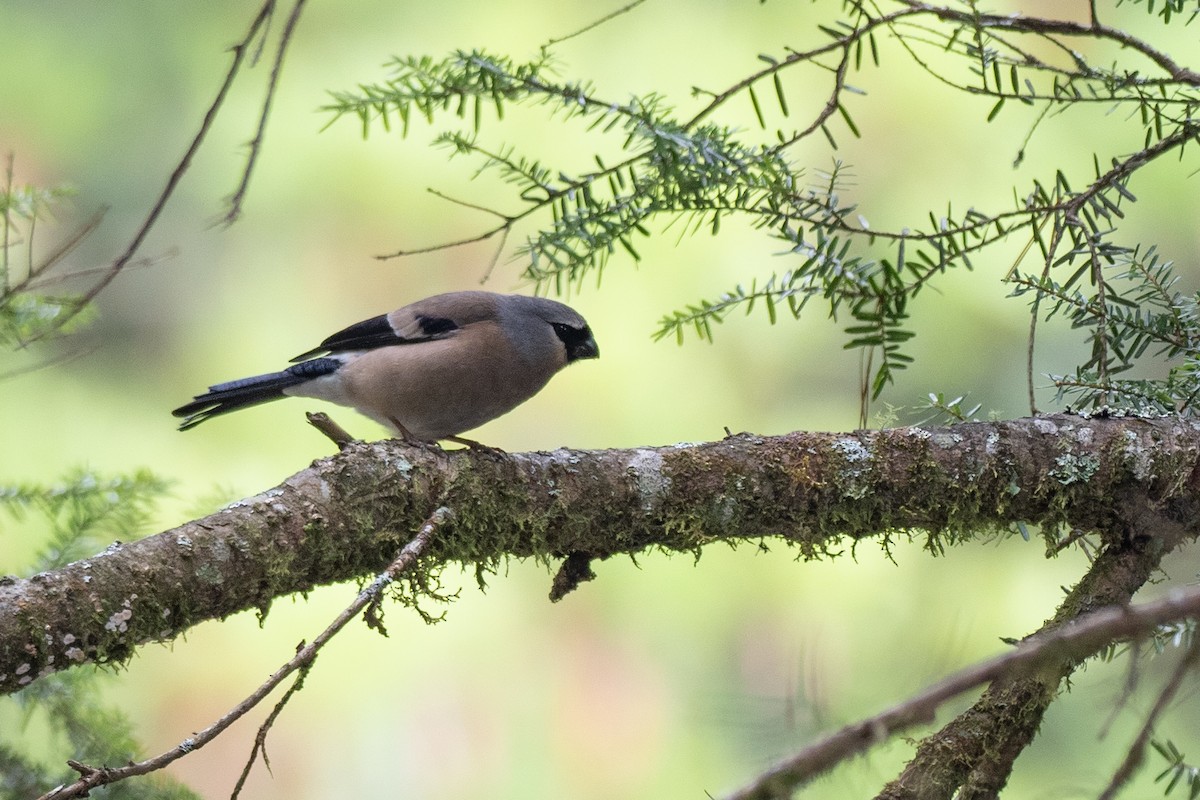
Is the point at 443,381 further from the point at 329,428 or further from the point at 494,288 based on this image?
the point at 494,288

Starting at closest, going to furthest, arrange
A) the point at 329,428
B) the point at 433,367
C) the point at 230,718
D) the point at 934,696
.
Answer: the point at 934,696 → the point at 230,718 → the point at 329,428 → the point at 433,367

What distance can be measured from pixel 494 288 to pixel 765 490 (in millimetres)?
2971

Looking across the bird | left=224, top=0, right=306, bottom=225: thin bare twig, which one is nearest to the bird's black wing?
the bird

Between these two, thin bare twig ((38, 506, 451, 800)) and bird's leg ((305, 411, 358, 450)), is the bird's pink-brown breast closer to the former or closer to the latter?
bird's leg ((305, 411, 358, 450))

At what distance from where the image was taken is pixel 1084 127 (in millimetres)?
4027

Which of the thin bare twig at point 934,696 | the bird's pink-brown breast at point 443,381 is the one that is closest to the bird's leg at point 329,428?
the bird's pink-brown breast at point 443,381

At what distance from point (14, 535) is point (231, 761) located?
1244mm

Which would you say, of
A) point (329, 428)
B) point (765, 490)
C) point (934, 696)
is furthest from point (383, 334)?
point (934, 696)

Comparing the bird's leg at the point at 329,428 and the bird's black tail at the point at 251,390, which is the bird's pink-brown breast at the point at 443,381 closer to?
the bird's black tail at the point at 251,390

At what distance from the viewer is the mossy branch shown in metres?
1.89

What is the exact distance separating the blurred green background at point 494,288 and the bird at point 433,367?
3.58 ft

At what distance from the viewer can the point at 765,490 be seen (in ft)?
6.63

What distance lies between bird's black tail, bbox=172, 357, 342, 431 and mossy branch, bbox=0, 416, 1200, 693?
41.7 inches

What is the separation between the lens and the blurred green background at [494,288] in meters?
4.04
